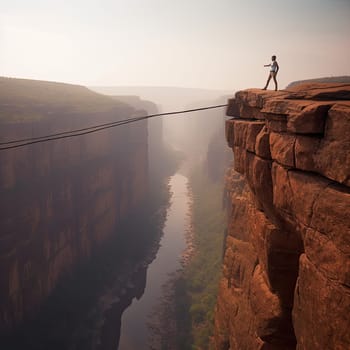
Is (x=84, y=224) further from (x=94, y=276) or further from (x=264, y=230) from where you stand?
(x=264, y=230)

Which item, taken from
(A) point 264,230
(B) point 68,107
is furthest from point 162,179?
(A) point 264,230

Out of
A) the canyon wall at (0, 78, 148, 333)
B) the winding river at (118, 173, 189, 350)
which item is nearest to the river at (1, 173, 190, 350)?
the winding river at (118, 173, 189, 350)

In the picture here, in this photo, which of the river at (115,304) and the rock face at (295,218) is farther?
the river at (115,304)

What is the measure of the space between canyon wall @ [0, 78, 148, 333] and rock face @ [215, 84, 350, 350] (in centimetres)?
1783

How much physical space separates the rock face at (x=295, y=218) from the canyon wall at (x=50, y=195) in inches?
702

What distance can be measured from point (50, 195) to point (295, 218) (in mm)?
25529

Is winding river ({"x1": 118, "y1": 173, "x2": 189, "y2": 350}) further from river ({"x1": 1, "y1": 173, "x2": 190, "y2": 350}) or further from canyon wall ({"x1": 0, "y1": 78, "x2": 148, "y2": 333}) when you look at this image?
canyon wall ({"x1": 0, "y1": 78, "x2": 148, "y2": 333})

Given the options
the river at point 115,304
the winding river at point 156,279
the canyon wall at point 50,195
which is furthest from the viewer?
the winding river at point 156,279

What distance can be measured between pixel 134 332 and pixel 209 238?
58.4 feet

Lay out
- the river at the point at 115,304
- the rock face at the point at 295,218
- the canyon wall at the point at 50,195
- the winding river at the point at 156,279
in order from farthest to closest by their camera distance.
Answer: the winding river at the point at 156,279 → the river at the point at 115,304 → the canyon wall at the point at 50,195 → the rock face at the point at 295,218

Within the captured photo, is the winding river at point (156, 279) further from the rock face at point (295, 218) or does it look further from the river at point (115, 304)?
the rock face at point (295, 218)

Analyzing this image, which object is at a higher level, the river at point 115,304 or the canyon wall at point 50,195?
the canyon wall at point 50,195

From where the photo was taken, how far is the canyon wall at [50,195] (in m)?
23.2

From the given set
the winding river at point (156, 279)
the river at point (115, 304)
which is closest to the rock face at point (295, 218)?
the winding river at point (156, 279)
